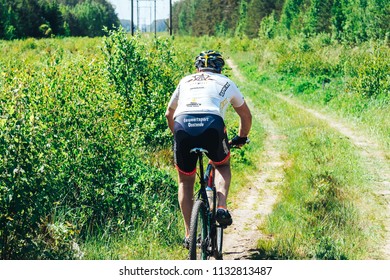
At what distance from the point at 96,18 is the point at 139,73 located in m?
118

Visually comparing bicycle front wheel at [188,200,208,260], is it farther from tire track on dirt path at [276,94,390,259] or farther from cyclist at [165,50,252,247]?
tire track on dirt path at [276,94,390,259]

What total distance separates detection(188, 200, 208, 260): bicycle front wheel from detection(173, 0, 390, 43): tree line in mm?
27620

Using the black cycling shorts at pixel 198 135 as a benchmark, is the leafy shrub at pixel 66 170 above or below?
below

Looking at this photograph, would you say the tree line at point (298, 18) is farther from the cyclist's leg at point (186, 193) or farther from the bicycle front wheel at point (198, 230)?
the bicycle front wheel at point (198, 230)

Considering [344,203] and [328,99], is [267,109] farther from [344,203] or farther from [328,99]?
[344,203]

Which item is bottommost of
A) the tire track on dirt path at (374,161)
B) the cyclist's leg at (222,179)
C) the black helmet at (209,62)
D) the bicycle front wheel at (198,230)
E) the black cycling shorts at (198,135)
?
the tire track on dirt path at (374,161)

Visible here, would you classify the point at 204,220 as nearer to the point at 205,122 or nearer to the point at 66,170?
the point at 205,122

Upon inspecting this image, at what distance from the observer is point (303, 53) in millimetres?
28859

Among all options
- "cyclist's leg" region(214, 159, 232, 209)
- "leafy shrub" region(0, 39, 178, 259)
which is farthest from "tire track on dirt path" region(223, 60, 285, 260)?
"cyclist's leg" region(214, 159, 232, 209)

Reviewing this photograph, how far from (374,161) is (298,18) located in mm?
53265

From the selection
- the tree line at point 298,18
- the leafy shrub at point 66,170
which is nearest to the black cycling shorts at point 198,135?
the leafy shrub at point 66,170

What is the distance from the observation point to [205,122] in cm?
464

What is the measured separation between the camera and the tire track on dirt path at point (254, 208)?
6293 mm

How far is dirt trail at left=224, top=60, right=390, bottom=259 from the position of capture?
640 cm
